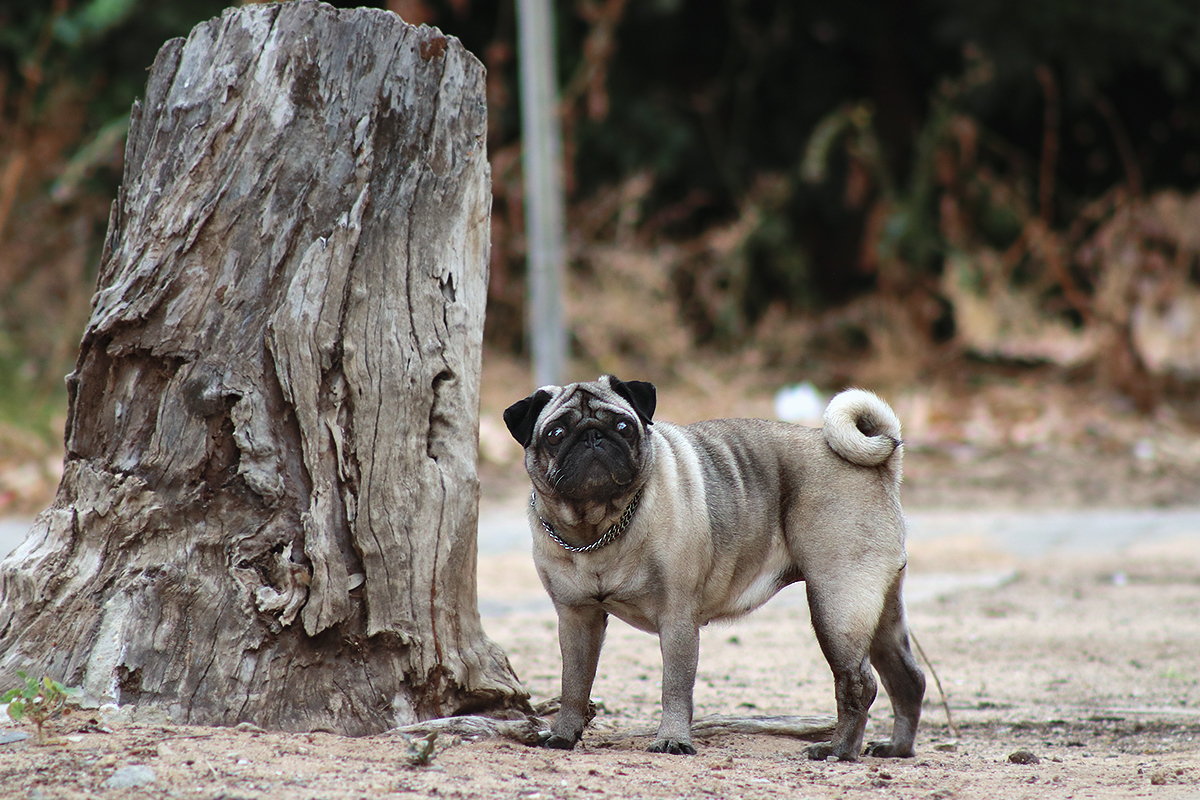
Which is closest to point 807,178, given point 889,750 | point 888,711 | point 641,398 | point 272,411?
point 888,711

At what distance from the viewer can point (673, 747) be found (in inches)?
165

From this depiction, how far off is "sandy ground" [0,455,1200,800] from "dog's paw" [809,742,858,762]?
0.06m

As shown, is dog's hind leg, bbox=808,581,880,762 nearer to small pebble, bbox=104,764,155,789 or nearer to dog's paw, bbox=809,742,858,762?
dog's paw, bbox=809,742,858,762

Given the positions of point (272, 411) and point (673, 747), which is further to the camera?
point (673, 747)

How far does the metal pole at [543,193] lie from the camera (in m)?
12.0

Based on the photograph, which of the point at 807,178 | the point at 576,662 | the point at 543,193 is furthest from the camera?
the point at 807,178

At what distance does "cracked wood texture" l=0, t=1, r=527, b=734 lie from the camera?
13.0 ft

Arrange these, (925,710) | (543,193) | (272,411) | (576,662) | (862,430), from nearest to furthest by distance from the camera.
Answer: (272,411), (576,662), (862,430), (925,710), (543,193)

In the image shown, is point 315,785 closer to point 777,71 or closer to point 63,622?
point 63,622

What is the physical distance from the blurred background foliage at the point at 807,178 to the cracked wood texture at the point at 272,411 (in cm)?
852

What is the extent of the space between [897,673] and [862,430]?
983 mm

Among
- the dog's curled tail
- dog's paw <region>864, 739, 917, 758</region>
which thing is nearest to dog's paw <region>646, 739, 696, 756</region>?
dog's paw <region>864, 739, 917, 758</region>

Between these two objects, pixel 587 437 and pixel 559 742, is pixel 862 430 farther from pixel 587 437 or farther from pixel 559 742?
pixel 559 742

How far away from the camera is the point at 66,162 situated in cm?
1461
